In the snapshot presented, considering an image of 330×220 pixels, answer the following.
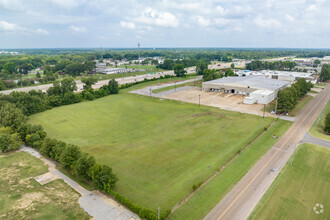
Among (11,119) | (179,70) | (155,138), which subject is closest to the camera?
(155,138)

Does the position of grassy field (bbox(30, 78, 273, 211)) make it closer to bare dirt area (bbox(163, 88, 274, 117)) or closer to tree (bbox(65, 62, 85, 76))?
bare dirt area (bbox(163, 88, 274, 117))

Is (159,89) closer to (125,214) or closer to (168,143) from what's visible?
(168,143)

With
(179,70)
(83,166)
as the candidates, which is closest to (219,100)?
(179,70)

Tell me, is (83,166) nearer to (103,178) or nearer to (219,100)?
(103,178)

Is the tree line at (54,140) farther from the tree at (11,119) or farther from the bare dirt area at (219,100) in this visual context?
the bare dirt area at (219,100)

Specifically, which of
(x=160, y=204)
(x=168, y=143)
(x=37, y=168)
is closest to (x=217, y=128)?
(x=168, y=143)

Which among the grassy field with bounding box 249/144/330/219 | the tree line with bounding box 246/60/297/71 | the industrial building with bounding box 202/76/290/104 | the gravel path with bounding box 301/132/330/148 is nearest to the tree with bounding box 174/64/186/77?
the industrial building with bounding box 202/76/290/104
